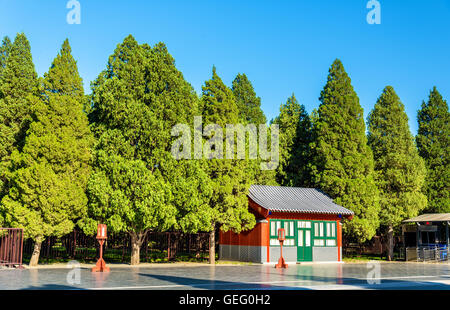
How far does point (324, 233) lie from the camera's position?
1153 inches

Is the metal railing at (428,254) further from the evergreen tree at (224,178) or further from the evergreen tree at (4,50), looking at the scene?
the evergreen tree at (4,50)

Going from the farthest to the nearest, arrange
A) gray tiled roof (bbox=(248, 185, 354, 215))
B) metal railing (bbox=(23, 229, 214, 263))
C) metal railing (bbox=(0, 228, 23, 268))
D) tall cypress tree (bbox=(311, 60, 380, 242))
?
tall cypress tree (bbox=(311, 60, 380, 242)) → gray tiled roof (bbox=(248, 185, 354, 215)) → metal railing (bbox=(23, 229, 214, 263)) → metal railing (bbox=(0, 228, 23, 268))

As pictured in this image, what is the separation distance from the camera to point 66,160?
23.2 m

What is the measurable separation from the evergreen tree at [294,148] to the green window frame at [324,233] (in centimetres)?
693

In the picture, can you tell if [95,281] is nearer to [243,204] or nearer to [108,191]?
[108,191]

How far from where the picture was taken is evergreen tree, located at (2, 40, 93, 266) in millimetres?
21766

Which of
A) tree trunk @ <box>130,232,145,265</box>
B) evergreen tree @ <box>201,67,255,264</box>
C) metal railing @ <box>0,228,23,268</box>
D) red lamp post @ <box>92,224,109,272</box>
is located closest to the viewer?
red lamp post @ <box>92,224,109,272</box>

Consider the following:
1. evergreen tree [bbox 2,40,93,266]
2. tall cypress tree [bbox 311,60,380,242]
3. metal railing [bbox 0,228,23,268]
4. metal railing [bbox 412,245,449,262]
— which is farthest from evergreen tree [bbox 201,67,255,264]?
metal railing [bbox 412,245,449,262]

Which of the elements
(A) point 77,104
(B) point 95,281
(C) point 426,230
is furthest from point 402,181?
(B) point 95,281

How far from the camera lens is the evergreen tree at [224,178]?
86.4 ft

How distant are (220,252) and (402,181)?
13.7m

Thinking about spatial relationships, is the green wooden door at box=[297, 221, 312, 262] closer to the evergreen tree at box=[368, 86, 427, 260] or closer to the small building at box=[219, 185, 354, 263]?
the small building at box=[219, 185, 354, 263]

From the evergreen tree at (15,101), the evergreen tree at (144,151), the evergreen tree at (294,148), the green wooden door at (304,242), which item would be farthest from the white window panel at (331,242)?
the evergreen tree at (15,101)
